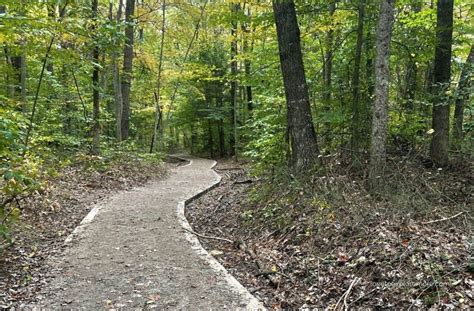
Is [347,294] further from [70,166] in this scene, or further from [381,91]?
[70,166]

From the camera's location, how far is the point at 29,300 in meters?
3.88

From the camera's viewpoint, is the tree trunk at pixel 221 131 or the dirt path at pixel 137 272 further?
the tree trunk at pixel 221 131

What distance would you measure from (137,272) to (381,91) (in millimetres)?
4287

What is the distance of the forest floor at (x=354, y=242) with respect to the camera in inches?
138

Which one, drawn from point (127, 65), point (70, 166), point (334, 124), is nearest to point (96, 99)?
point (70, 166)

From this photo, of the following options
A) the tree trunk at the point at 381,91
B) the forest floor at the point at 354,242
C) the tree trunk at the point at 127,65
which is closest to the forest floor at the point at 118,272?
the forest floor at the point at 354,242

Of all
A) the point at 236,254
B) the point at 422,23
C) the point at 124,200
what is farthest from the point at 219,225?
the point at 422,23

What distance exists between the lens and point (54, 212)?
709cm

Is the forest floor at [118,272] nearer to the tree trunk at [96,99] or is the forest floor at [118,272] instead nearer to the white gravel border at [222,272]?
the white gravel border at [222,272]

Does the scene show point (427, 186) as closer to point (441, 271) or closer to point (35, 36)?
point (441, 271)

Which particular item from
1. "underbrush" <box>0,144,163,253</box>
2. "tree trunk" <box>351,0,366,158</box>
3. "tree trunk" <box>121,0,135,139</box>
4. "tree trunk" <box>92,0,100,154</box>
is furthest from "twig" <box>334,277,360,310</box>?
"tree trunk" <box>121,0,135,139</box>

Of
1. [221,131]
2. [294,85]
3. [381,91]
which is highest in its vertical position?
[294,85]

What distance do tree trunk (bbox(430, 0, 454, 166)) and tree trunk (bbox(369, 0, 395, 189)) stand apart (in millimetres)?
2201

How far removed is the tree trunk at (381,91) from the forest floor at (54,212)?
4824 millimetres
